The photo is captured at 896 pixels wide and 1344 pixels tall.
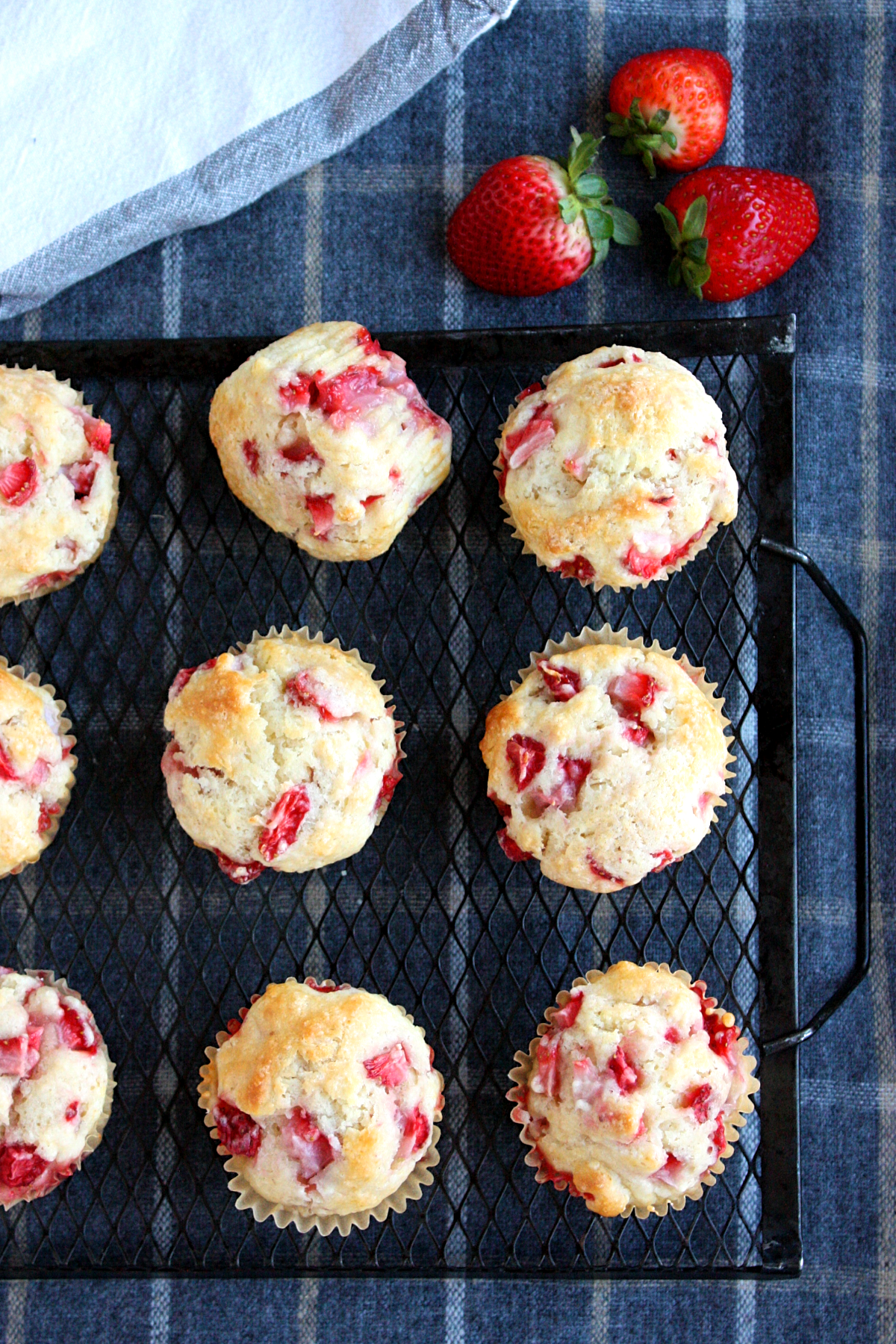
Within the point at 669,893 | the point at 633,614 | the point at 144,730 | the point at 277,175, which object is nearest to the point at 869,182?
the point at 633,614

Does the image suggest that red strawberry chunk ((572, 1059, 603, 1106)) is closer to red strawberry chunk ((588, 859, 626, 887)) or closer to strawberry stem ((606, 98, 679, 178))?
red strawberry chunk ((588, 859, 626, 887))

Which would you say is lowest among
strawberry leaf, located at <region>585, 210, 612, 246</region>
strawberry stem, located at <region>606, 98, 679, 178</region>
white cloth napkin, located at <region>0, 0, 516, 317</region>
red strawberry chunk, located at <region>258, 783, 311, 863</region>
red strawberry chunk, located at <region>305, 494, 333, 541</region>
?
red strawberry chunk, located at <region>258, 783, 311, 863</region>

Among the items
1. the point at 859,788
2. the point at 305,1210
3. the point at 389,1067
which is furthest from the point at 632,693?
the point at 305,1210

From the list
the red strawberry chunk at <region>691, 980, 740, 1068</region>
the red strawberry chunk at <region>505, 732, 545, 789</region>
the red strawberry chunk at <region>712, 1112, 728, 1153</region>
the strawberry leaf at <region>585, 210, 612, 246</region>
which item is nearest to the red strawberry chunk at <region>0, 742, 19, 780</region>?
the red strawberry chunk at <region>505, 732, 545, 789</region>

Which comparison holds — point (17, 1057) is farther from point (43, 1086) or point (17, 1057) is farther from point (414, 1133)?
point (414, 1133)

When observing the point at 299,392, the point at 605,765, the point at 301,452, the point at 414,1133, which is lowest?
the point at 414,1133

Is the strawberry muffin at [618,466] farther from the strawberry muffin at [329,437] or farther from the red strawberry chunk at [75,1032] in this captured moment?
the red strawberry chunk at [75,1032]
